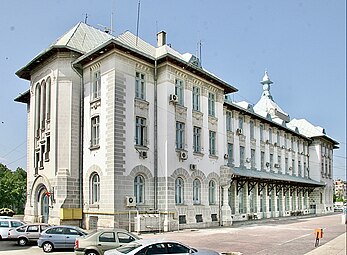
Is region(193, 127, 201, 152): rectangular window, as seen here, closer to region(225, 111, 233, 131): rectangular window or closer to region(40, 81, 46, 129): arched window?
region(225, 111, 233, 131): rectangular window

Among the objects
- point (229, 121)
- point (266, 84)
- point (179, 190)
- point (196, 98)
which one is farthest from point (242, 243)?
point (266, 84)

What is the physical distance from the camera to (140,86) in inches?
1200

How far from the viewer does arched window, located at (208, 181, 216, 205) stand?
34.7 meters

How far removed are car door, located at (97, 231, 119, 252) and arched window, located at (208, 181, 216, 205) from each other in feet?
61.9

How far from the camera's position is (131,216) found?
27.9 m

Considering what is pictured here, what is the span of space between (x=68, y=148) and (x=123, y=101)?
566cm

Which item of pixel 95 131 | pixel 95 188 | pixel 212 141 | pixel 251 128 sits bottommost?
pixel 95 188

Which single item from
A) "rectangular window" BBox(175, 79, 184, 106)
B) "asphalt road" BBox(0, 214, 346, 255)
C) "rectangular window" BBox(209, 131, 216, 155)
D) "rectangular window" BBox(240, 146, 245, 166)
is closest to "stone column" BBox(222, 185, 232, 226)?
"rectangular window" BBox(209, 131, 216, 155)

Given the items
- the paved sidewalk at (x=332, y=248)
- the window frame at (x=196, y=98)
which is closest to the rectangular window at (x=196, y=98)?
the window frame at (x=196, y=98)

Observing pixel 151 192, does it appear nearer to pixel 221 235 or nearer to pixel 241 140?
pixel 221 235

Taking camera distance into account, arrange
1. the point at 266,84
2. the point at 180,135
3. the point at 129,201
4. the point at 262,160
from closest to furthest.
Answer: the point at 129,201, the point at 180,135, the point at 262,160, the point at 266,84

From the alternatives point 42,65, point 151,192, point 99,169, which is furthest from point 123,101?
point 42,65

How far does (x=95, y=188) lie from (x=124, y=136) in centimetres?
434

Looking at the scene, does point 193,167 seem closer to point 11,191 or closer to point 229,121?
point 229,121
